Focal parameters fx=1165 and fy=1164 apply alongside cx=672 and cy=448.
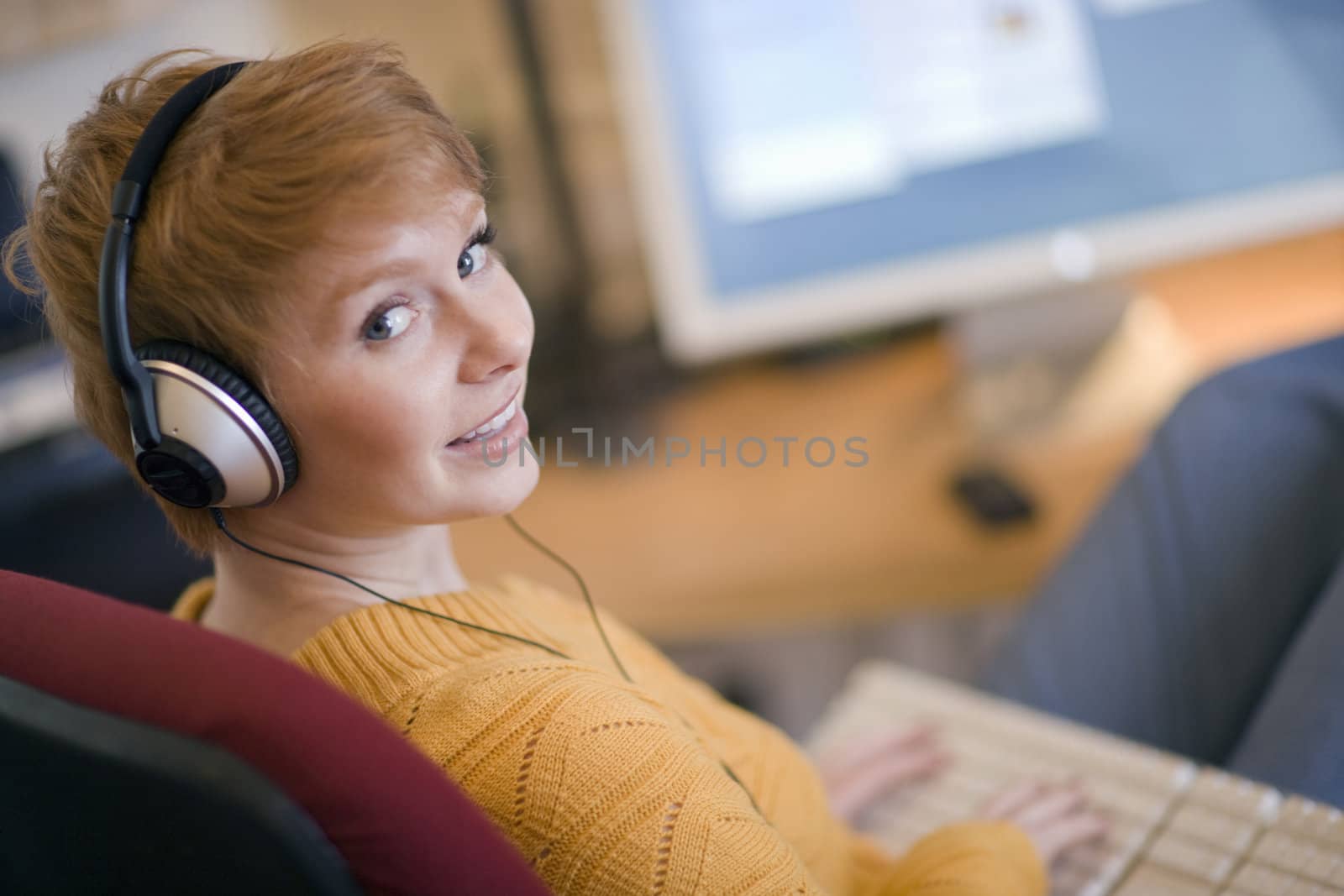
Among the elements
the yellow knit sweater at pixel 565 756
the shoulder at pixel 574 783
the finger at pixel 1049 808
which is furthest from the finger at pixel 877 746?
the shoulder at pixel 574 783

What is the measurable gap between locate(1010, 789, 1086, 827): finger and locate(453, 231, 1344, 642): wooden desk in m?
0.39

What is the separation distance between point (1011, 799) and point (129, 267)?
1.96ft

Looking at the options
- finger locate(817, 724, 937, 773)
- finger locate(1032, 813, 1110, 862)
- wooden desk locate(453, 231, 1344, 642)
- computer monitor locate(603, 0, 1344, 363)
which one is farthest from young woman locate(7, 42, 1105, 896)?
computer monitor locate(603, 0, 1344, 363)

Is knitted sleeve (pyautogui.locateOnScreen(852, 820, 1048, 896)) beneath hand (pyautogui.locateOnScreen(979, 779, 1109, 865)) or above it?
above

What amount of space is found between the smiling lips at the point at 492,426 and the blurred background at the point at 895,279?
0.55 metres

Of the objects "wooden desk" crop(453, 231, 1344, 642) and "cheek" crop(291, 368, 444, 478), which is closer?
"cheek" crop(291, 368, 444, 478)

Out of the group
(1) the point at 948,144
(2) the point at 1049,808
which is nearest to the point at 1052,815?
(2) the point at 1049,808

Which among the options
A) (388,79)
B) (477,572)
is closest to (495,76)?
(477,572)

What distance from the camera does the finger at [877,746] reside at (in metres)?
0.84

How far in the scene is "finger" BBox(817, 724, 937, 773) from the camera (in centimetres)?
84

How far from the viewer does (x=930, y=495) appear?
124 centimetres

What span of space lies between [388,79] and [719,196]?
2.41 feet

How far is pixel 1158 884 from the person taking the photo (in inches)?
25.9

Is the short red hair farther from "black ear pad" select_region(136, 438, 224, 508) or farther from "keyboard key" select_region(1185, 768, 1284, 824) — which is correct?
"keyboard key" select_region(1185, 768, 1284, 824)
